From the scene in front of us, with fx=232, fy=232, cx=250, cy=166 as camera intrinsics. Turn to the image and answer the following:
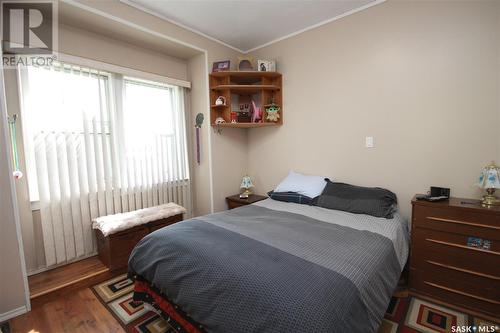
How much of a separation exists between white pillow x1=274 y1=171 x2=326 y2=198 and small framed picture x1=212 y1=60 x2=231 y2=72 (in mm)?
1596

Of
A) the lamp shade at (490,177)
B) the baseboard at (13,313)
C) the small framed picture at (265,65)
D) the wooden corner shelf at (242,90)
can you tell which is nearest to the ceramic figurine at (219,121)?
the wooden corner shelf at (242,90)

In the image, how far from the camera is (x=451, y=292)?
1.73 meters

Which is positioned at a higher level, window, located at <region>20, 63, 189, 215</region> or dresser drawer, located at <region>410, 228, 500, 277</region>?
window, located at <region>20, 63, 189, 215</region>

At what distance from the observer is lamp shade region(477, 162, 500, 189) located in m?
1.68

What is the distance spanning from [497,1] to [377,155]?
1.42 meters

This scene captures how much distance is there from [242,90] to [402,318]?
2.81m

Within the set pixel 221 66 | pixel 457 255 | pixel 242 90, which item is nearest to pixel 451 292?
pixel 457 255

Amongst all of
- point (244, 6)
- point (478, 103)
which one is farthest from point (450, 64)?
point (244, 6)

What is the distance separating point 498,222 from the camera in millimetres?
1557

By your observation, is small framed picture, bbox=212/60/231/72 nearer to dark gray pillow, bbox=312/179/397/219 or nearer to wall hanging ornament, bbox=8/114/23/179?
dark gray pillow, bbox=312/179/397/219

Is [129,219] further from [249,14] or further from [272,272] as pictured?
[249,14]

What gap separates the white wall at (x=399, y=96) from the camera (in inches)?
73.9

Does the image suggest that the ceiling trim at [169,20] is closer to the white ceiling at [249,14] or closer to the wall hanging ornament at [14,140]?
the white ceiling at [249,14]

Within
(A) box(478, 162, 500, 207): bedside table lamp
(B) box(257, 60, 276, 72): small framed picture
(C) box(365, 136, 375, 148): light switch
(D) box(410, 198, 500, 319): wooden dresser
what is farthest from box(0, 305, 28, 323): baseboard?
(A) box(478, 162, 500, 207): bedside table lamp
